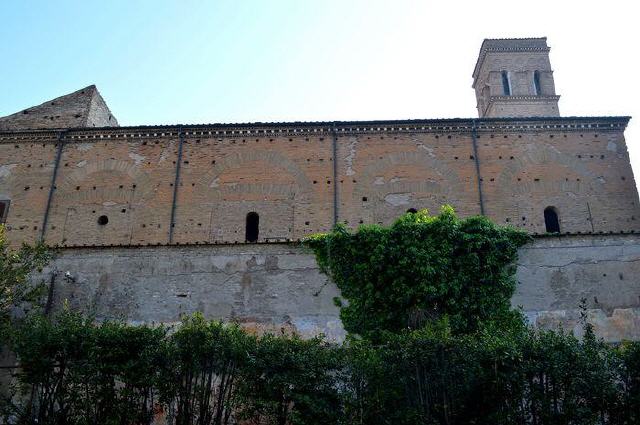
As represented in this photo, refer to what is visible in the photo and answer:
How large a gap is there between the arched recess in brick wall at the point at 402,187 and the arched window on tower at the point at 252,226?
3073 millimetres

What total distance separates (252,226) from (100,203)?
4958 millimetres

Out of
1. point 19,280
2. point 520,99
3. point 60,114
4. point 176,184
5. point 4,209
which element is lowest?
point 19,280

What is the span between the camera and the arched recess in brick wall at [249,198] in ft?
64.8

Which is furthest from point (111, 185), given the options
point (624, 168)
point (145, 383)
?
point (624, 168)

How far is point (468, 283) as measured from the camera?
13.2m

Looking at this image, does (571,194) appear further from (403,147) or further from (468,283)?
(468,283)

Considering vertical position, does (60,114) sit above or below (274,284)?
above

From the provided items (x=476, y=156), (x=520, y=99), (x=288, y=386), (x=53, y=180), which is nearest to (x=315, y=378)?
(x=288, y=386)

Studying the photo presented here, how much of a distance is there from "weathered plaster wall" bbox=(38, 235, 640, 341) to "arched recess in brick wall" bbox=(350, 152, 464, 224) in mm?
6156

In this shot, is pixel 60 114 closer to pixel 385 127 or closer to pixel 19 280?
pixel 19 280

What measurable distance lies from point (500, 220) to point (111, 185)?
40.8ft

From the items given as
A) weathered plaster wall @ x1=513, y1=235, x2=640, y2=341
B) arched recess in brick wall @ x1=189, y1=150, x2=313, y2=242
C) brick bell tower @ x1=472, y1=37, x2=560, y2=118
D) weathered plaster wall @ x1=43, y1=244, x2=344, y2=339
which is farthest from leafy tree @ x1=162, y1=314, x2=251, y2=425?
brick bell tower @ x1=472, y1=37, x2=560, y2=118

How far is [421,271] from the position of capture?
12.9 meters

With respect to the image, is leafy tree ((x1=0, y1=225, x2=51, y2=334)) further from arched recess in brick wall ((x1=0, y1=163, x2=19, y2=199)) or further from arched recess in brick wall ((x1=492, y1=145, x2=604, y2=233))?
arched recess in brick wall ((x1=492, y1=145, x2=604, y2=233))
